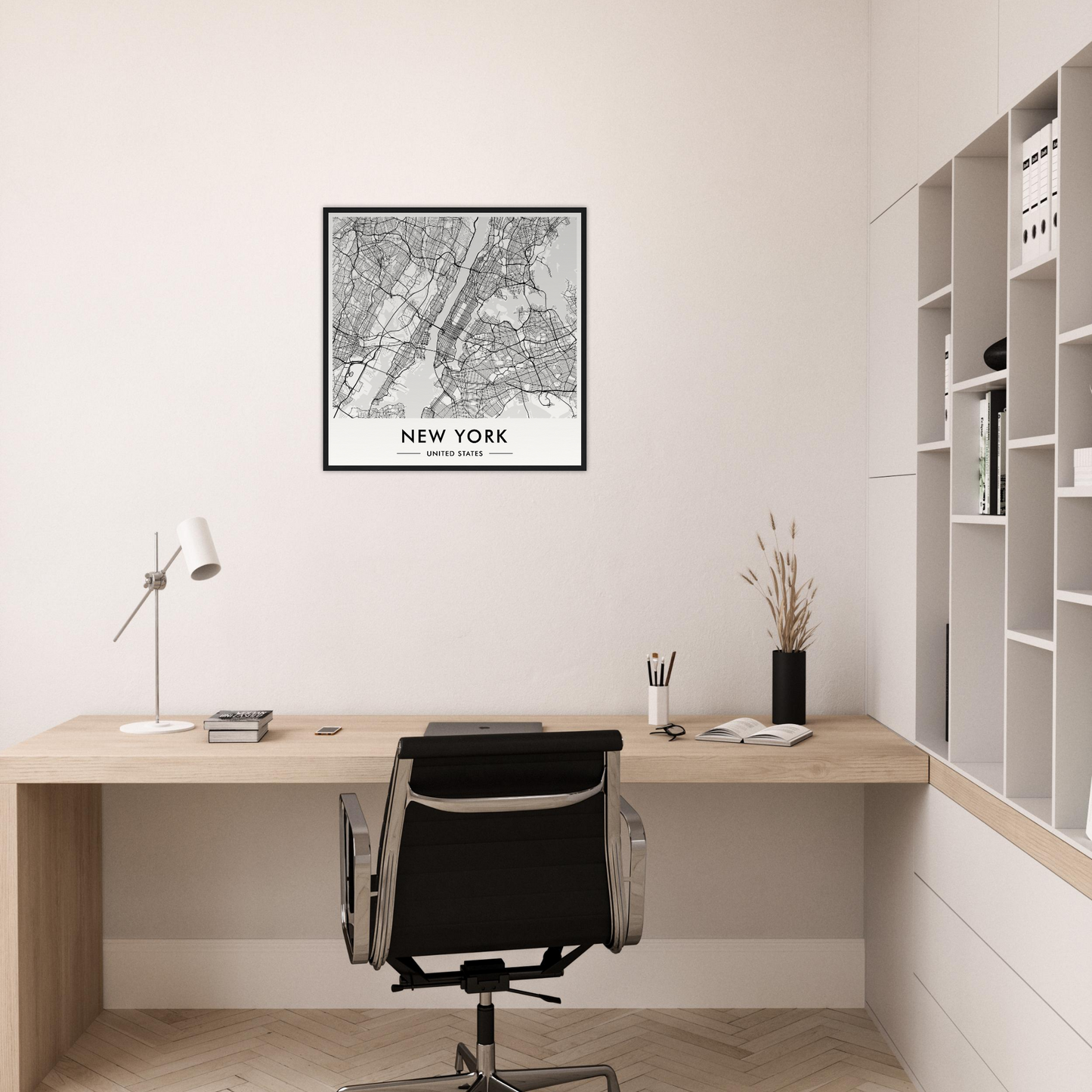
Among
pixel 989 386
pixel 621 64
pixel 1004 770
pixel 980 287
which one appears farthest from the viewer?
pixel 621 64

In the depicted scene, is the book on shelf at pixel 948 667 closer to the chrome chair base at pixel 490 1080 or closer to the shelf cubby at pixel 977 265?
the shelf cubby at pixel 977 265

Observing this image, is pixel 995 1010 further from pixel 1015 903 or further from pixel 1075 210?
pixel 1075 210

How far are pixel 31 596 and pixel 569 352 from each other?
1.74 m

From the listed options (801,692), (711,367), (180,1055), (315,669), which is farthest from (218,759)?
(711,367)

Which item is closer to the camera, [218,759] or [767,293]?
[218,759]

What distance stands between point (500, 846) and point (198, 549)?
3.91ft

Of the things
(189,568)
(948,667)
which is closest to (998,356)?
(948,667)

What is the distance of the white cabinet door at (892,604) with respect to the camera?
261 cm

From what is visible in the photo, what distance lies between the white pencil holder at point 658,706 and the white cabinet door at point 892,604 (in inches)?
24.1

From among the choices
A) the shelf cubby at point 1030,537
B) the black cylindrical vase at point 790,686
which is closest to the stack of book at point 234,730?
the black cylindrical vase at point 790,686

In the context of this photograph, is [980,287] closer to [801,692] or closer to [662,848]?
[801,692]

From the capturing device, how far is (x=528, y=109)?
2969 millimetres

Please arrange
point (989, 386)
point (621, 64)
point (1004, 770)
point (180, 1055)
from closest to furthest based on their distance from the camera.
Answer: point (1004, 770) → point (989, 386) → point (180, 1055) → point (621, 64)

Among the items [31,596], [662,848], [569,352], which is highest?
[569,352]
